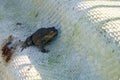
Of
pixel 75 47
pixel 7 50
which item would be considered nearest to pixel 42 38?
pixel 75 47

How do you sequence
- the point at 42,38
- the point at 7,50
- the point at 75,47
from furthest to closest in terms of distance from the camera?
1. the point at 7,50
2. the point at 42,38
3. the point at 75,47

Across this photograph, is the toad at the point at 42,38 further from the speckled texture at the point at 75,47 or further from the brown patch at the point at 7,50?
the brown patch at the point at 7,50

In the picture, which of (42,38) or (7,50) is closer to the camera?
(42,38)

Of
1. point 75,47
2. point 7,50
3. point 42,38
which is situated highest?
point 75,47

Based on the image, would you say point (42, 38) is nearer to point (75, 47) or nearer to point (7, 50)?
point (75, 47)

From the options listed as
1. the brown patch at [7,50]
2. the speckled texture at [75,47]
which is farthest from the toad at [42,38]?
the brown patch at [7,50]

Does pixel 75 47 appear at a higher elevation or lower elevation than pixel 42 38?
higher
